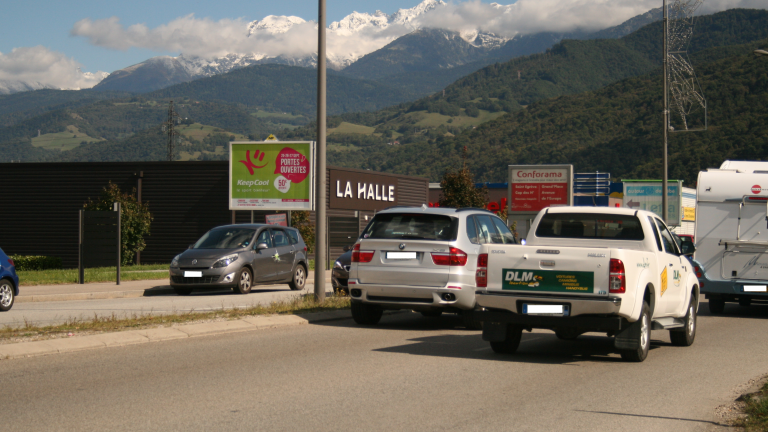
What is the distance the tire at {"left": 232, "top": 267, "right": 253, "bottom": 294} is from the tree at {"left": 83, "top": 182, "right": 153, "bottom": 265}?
46.4 ft

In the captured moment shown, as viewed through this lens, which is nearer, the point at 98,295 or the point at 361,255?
the point at 361,255

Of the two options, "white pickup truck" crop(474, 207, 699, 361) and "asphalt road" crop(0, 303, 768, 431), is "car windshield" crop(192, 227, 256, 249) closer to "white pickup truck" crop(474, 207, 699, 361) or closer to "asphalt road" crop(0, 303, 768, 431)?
"asphalt road" crop(0, 303, 768, 431)

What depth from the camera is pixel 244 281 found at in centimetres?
1981

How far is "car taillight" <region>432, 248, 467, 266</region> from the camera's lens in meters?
12.3

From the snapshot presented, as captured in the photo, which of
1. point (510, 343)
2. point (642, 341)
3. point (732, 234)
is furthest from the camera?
point (732, 234)

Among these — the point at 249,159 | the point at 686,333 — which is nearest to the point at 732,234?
the point at 686,333

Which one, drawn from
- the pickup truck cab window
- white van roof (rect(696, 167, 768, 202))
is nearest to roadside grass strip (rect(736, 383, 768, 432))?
the pickup truck cab window

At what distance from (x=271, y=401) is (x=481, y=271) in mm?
3693

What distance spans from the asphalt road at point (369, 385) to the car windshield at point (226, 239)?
8018mm

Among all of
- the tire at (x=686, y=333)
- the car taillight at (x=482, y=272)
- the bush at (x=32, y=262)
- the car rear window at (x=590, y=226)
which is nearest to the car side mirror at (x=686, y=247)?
the tire at (x=686, y=333)

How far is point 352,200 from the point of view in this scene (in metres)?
44.7

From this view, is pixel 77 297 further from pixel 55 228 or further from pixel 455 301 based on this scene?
pixel 55 228

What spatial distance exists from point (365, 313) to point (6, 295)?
23.8 feet

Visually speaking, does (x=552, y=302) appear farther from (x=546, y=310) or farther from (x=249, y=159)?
(x=249, y=159)
